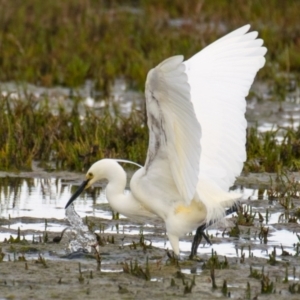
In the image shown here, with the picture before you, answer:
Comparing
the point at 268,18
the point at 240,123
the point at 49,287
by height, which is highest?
the point at 268,18

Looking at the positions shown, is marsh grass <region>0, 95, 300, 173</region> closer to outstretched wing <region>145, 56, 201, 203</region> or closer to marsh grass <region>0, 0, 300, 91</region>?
outstretched wing <region>145, 56, 201, 203</region>

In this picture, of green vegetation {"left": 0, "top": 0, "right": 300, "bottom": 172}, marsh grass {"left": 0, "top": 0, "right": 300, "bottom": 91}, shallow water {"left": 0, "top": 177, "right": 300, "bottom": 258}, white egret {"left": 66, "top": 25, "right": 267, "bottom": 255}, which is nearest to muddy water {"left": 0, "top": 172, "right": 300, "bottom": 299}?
shallow water {"left": 0, "top": 177, "right": 300, "bottom": 258}

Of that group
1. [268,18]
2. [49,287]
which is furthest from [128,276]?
[268,18]

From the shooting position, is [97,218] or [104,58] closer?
[97,218]

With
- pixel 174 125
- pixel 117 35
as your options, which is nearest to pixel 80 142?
pixel 174 125

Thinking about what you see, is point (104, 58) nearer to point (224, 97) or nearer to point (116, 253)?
point (224, 97)

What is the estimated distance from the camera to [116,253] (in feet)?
20.2

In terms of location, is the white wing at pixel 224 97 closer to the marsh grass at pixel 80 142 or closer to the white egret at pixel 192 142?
the white egret at pixel 192 142

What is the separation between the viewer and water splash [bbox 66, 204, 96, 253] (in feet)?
20.2

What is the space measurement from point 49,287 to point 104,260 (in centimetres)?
76

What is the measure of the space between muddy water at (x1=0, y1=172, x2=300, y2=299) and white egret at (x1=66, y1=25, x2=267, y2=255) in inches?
11.3

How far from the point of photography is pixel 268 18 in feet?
57.1

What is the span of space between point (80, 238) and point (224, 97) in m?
1.33

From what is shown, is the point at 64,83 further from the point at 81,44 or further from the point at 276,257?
the point at 276,257
